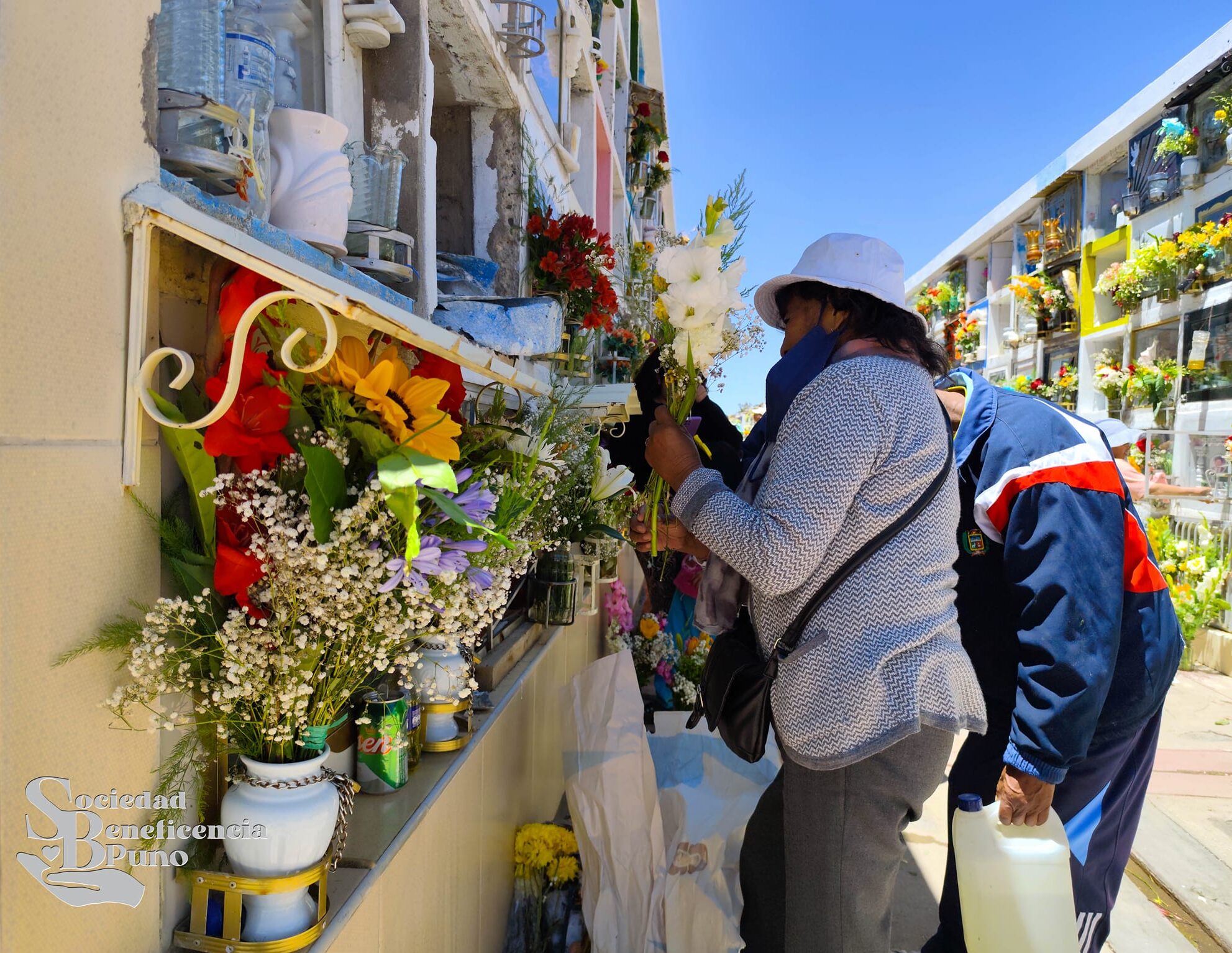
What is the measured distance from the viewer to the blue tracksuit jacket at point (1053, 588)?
179cm

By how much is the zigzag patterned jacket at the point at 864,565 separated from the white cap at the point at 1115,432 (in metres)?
1.05

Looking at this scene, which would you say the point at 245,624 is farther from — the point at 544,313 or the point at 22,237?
the point at 544,313

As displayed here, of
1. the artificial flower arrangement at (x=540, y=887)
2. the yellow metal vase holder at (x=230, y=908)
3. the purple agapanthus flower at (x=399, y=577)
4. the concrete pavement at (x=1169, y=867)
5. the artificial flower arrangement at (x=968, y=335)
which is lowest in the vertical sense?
the concrete pavement at (x=1169, y=867)

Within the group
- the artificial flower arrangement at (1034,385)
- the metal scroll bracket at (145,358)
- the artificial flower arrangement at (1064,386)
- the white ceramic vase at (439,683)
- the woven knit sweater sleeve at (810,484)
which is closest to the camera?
the metal scroll bracket at (145,358)

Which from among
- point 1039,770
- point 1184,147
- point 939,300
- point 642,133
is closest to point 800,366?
point 1039,770

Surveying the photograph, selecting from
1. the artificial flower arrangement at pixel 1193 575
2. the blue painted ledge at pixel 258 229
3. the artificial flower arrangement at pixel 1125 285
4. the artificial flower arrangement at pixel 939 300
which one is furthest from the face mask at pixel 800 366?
the artificial flower arrangement at pixel 939 300

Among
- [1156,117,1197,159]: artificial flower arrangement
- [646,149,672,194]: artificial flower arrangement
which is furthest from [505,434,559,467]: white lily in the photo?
[1156,117,1197,159]: artificial flower arrangement

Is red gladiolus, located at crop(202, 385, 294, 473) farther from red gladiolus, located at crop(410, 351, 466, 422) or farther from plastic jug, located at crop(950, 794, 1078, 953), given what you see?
plastic jug, located at crop(950, 794, 1078, 953)

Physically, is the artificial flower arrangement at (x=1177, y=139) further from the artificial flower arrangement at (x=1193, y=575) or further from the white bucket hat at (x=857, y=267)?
the white bucket hat at (x=857, y=267)

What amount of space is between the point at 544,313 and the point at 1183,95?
14206 mm

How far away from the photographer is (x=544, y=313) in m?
2.39

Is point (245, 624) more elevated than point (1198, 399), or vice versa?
point (1198, 399)

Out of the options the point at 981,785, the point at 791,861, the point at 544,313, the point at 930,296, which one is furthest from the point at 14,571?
the point at 930,296

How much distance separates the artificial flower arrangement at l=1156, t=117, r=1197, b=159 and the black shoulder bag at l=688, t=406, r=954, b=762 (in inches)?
544
